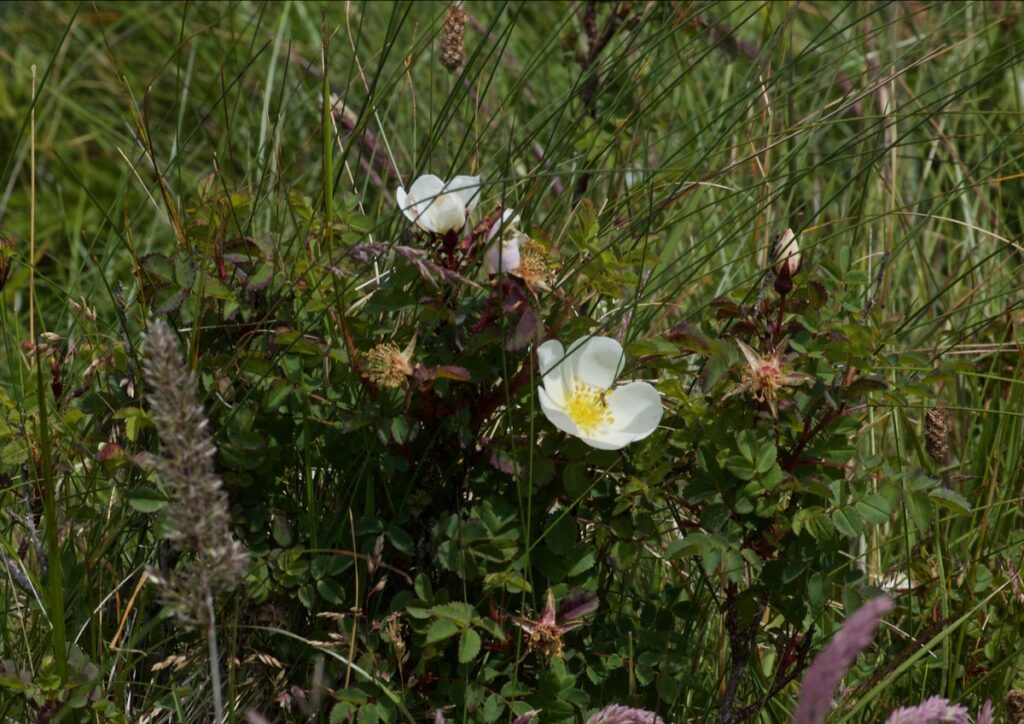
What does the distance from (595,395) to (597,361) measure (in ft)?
0.17

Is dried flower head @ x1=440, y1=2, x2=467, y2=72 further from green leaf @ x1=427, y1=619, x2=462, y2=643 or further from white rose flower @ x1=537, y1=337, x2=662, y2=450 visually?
green leaf @ x1=427, y1=619, x2=462, y2=643

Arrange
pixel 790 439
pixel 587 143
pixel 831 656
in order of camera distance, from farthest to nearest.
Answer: pixel 587 143 < pixel 790 439 < pixel 831 656

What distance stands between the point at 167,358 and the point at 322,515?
0.64 metres

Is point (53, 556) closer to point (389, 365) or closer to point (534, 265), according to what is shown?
point (389, 365)

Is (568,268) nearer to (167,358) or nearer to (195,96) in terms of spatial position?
(167,358)

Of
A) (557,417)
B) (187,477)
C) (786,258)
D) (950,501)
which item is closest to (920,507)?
(950,501)

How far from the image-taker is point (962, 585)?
1790 millimetres

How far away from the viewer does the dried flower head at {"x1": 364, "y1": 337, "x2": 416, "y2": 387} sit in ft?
4.85

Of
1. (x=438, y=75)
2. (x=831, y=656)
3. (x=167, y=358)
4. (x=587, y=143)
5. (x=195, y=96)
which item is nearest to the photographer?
(x=831, y=656)

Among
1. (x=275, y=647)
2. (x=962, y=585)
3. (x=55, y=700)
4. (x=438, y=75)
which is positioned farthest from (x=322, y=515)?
(x=438, y=75)

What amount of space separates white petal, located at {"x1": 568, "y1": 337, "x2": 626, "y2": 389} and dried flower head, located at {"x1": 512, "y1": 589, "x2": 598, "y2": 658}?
258mm

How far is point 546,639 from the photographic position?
1.51 metres

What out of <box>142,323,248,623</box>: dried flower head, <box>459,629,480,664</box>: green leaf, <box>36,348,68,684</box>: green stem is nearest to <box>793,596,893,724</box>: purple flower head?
<box>142,323,248,623</box>: dried flower head

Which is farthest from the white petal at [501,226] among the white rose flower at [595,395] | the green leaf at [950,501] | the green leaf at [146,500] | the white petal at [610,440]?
the green leaf at [950,501]
